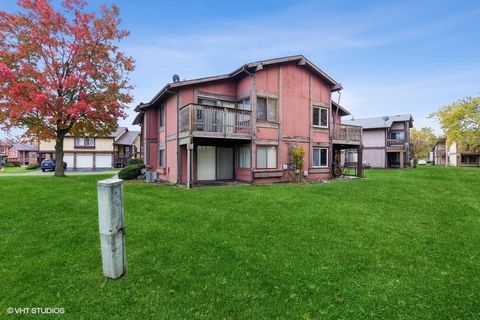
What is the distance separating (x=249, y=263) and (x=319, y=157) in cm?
1569

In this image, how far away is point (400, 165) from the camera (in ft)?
121

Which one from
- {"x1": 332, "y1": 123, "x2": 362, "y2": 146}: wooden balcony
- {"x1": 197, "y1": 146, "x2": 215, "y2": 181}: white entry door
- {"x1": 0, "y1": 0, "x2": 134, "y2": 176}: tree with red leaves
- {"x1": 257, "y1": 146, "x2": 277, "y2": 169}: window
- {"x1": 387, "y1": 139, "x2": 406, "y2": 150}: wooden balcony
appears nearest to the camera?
{"x1": 257, "y1": 146, "x2": 277, "y2": 169}: window

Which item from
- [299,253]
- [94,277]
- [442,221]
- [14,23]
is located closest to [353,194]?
[442,221]

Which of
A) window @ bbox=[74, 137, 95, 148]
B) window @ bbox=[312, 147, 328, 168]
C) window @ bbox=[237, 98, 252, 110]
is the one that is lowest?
window @ bbox=[312, 147, 328, 168]

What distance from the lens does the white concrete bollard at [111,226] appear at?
4113mm

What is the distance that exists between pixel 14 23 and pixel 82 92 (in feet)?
18.7

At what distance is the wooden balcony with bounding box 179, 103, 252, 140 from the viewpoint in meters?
14.1

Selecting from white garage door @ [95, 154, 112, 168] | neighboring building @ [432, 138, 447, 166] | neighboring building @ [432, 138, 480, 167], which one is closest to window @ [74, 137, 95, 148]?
white garage door @ [95, 154, 112, 168]

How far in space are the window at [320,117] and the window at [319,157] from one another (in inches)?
72.2

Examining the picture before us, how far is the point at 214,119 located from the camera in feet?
48.4

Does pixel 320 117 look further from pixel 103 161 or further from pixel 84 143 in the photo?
pixel 84 143

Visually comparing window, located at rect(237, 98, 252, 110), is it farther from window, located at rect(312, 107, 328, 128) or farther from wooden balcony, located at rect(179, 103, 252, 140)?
window, located at rect(312, 107, 328, 128)

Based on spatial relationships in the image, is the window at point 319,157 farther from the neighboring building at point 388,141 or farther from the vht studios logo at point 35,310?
the neighboring building at point 388,141

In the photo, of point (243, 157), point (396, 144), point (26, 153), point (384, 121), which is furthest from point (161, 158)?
point (26, 153)
